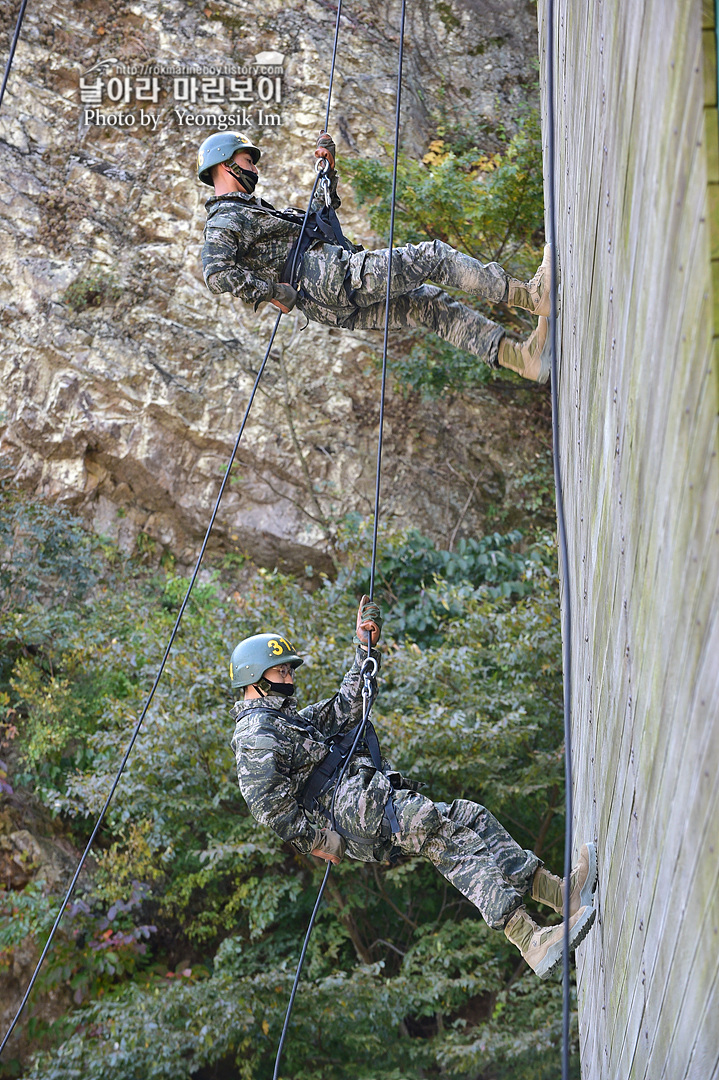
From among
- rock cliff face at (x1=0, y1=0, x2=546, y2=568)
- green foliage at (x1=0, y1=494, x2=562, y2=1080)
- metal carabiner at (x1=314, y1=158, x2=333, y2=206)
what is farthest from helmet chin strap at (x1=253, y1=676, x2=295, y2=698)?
rock cliff face at (x1=0, y1=0, x2=546, y2=568)

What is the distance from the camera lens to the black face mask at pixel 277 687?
15.9 ft

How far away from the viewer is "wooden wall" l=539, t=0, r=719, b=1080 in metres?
1.56

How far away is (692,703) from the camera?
1.68 meters

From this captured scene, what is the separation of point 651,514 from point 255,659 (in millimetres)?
3070

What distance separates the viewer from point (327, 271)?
517cm

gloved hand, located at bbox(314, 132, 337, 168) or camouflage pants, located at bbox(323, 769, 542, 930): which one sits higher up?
gloved hand, located at bbox(314, 132, 337, 168)

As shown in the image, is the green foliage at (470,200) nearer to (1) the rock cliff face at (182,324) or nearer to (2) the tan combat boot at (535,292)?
(1) the rock cliff face at (182,324)

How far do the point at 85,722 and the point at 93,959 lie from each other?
7.86ft

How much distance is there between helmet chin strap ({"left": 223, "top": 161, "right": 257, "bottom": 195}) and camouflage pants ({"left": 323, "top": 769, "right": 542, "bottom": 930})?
317 centimetres

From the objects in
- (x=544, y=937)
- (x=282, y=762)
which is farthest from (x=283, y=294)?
(x=544, y=937)

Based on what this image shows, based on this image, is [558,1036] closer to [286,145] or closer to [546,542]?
[546,542]

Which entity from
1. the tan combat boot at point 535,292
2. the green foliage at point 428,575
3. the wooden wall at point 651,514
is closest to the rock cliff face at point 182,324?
the green foliage at point 428,575

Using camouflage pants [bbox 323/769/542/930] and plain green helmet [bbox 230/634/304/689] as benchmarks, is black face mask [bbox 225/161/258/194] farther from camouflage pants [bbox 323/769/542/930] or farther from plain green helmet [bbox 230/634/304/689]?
camouflage pants [bbox 323/769/542/930]

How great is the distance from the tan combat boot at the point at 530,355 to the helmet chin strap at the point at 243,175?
1.63 metres
